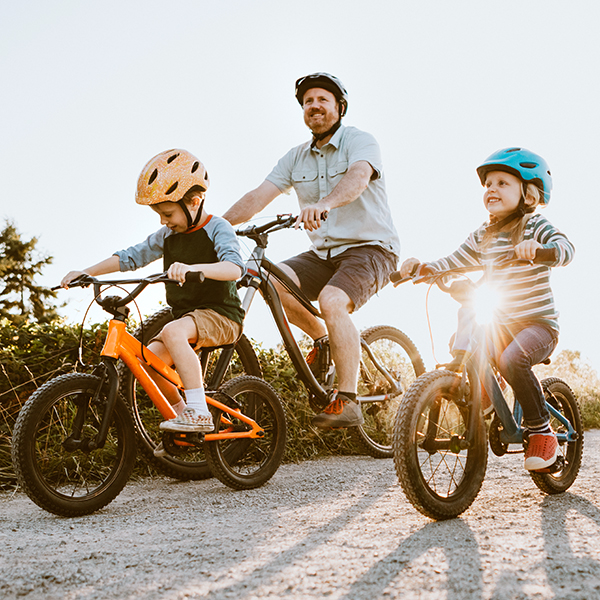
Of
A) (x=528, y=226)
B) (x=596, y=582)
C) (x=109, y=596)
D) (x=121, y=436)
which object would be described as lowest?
(x=596, y=582)

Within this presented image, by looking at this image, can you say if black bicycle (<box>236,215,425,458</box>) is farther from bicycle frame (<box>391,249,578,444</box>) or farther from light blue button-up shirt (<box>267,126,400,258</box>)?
bicycle frame (<box>391,249,578,444</box>)

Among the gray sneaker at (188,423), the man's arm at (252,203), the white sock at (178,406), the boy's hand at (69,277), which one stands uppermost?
the man's arm at (252,203)

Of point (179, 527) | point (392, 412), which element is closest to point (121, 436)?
point (179, 527)

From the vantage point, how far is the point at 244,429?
159 inches

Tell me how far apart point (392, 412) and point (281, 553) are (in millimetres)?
3452

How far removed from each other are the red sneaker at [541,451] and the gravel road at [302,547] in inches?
9.1

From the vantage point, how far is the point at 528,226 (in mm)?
3525

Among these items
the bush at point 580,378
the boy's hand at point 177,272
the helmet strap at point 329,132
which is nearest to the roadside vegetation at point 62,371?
the boy's hand at point 177,272

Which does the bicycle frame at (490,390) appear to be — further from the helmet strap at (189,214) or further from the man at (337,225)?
the helmet strap at (189,214)

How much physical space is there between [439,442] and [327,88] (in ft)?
8.95

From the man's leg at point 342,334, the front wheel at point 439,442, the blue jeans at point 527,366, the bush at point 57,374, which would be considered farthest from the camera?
the bush at point 57,374

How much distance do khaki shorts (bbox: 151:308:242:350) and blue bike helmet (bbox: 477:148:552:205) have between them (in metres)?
1.70

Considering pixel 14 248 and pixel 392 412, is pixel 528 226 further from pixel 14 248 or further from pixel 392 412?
pixel 14 248

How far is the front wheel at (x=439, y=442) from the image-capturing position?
291 cm
